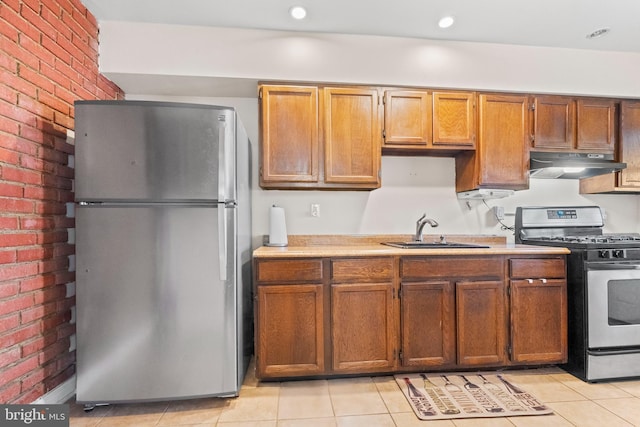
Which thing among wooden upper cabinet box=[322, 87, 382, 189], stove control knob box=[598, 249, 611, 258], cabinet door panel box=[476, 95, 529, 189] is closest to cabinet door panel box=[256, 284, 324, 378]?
wooden upper cabinet box=[322, 87, 382, 189]

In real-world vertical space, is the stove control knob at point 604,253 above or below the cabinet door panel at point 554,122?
below

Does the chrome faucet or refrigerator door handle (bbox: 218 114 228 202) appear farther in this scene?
the chrome faucet

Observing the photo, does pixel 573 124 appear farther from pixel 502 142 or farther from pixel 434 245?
pixel 434 245

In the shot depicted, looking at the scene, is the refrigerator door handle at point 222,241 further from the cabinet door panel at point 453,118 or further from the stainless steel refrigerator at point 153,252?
the cabinet door panel at point 453,118

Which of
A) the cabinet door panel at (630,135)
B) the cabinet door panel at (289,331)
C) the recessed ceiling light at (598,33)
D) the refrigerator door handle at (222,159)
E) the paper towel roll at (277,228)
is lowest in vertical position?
the cabinet door panel at (289,331)

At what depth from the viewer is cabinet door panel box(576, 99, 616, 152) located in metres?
2.72

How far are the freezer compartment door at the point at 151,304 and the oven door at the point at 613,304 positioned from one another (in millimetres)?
2370

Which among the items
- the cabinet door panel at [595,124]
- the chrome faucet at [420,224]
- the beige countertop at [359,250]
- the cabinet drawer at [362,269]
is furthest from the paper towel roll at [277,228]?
the cabinet door panel at [595,124]

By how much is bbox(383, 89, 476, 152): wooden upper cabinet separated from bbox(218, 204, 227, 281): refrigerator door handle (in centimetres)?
137

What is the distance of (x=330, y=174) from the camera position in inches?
99.2

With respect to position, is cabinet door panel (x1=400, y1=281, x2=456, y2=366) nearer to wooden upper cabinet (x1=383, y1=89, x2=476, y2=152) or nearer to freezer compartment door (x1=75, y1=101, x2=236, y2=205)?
wooden upper cabinet (x1=383, y1=89, x2=476, y2=152)

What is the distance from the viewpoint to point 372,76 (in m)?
2.53

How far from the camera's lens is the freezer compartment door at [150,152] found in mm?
1846

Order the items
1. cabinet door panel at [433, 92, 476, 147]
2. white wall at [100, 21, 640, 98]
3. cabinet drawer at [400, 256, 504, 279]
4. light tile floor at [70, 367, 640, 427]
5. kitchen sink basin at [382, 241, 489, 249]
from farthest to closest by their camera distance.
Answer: cabinet door panel at [433, 92, 476, 147] < kitchen sink basin at [382, 241, 489, 249] < white wall at [100, 21, 640, 98] < cabinet drawer at [400, 256, 504, 279] < light tile floor at [70, 367, 640, 427]
